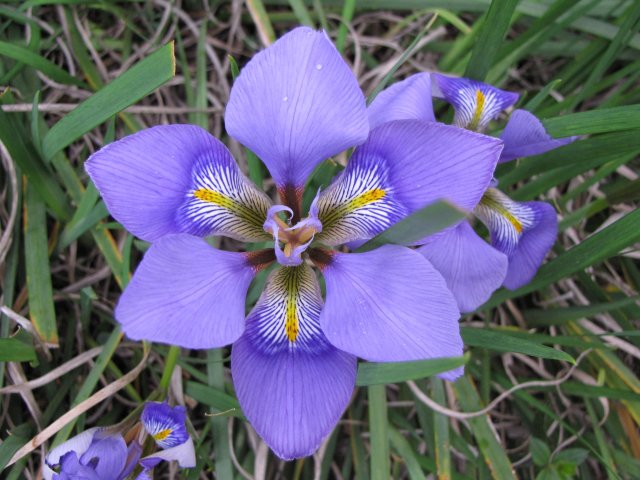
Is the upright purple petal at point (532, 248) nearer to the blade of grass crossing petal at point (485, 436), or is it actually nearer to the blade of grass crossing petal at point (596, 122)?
the blade of grass crossing petal at point (596, 122)

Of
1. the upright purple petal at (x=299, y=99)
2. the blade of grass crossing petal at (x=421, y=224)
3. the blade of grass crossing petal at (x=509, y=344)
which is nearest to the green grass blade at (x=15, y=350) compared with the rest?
the upright purple petal at (x=299, y=99)

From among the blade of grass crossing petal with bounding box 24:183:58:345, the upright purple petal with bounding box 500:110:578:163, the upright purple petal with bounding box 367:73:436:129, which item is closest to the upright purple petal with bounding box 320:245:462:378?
the upright purple petal with bounding box 367:73:436:129

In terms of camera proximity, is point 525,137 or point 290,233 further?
point 525,137

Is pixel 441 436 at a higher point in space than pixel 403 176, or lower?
lower

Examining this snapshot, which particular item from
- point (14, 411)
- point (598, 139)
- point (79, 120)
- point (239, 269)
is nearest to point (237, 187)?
point (239, 269)

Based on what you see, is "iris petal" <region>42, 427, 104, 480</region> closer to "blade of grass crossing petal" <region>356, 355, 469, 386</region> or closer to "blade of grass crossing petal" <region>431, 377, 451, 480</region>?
"blade of grass crossing petal" <region>356, 355, 469, 386</region>

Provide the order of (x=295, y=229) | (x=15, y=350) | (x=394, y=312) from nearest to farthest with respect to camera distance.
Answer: (x=394, y=312)
(x=295, y=229)
(x=15, y=350)

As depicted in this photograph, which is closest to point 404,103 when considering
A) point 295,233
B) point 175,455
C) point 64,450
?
point 295,233

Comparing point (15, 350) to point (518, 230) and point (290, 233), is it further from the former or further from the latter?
point (518, 230)
